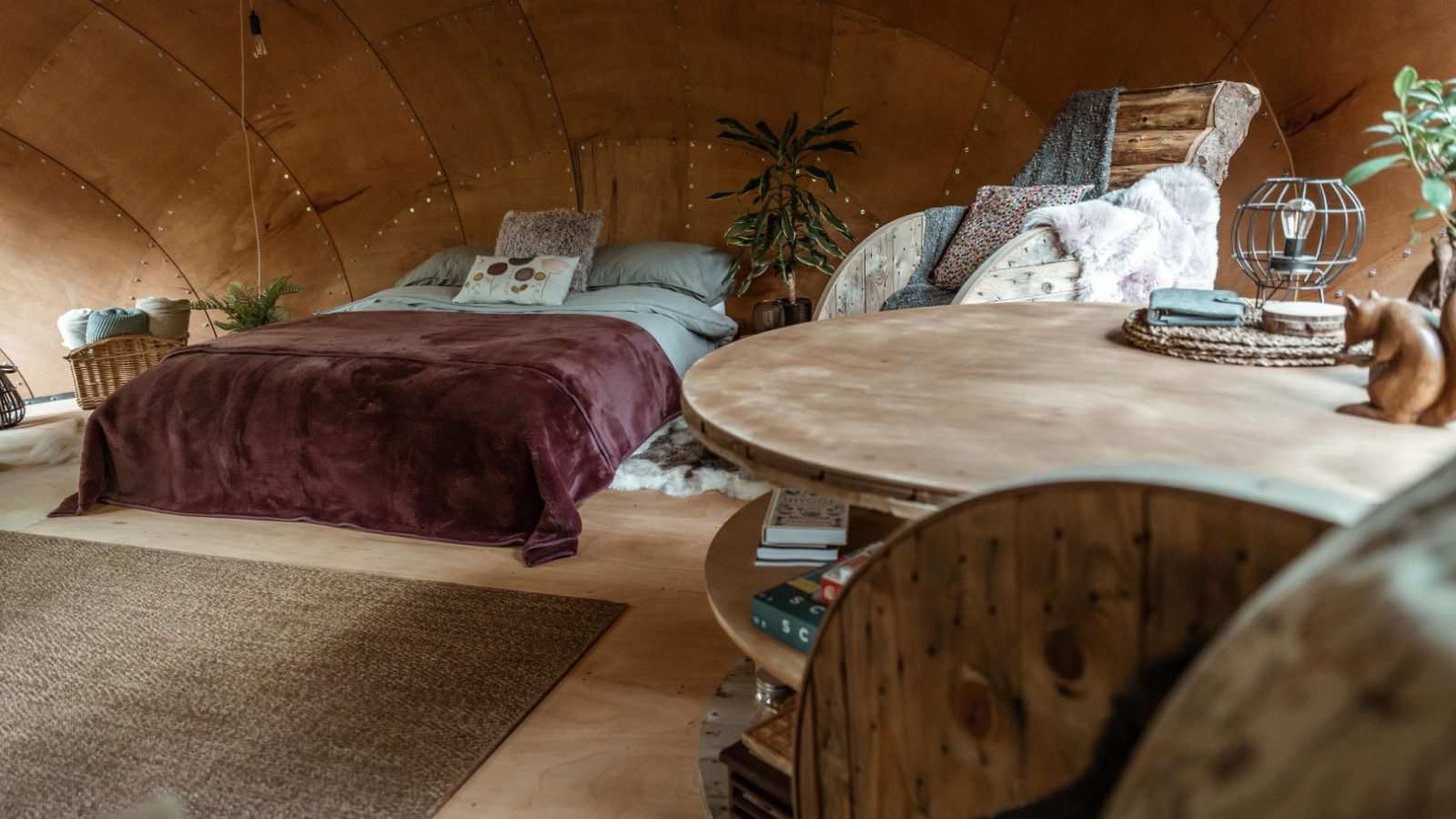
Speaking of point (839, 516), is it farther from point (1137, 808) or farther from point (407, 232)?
point (407, 232)

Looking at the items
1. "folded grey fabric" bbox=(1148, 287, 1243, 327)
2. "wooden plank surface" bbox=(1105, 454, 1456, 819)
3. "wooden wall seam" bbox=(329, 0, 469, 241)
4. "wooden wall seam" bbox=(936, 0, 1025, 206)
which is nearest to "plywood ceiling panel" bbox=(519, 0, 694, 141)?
"wooden wall seam" bbox=(329, 0, 469, 241)

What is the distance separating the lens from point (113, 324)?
187 inches

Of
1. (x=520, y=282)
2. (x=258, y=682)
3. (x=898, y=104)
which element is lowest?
(x=258, y=682)

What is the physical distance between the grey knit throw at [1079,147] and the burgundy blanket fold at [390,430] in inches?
64.7

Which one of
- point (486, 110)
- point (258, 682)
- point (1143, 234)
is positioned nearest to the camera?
point (258, 682)

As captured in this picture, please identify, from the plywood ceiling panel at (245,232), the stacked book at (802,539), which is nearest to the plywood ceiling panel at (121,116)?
the plywood ceiling panel at (245,232)

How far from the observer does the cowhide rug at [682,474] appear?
2.95 meters

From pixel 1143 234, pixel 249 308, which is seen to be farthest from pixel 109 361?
pixel 1143 234

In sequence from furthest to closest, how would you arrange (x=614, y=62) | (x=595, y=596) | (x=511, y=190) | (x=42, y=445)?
1. (x=511, y=190)
2. (x=614, y=62)
3. (x=42, y=445)
4. (x=595, y=596)

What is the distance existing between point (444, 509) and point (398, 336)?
2.77 ft

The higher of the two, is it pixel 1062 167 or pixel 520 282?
pixel 1062 167

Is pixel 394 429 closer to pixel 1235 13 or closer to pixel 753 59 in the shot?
pixel 753 59

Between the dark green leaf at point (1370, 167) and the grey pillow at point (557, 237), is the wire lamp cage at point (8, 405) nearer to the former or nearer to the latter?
the grey pillow at point (557, 237)

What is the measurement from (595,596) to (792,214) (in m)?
2.26
